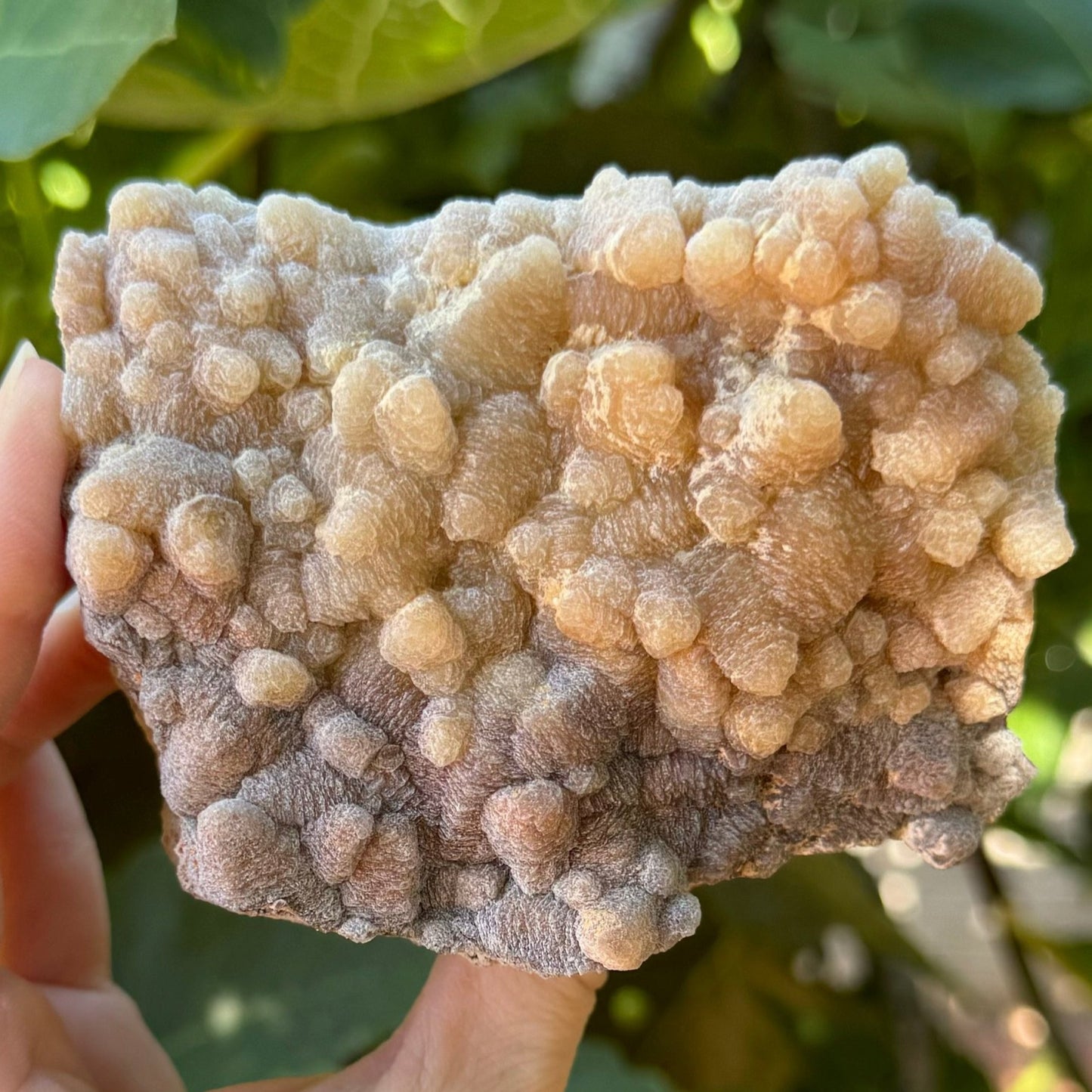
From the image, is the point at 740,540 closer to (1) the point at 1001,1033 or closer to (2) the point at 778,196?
(2) the point at 778,196

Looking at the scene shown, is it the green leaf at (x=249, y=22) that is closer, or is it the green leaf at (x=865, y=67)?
the green leaf at (x=249, y=22)

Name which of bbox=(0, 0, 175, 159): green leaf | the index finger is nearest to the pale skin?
the index finger

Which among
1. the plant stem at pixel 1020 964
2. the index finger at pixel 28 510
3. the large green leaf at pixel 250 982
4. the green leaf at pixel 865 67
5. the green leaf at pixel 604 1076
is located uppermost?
the green leaf at pixel 865 67

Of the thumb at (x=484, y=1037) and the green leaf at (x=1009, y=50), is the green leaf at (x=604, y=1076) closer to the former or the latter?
the thumb at (x=484, y=1037)

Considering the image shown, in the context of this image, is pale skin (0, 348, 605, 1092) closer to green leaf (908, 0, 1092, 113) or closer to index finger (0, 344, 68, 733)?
index finger (0, 344, 68, 733)

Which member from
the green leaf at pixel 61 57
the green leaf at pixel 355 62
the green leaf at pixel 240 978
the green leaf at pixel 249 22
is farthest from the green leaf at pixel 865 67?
the green leaf at pixel 240 978

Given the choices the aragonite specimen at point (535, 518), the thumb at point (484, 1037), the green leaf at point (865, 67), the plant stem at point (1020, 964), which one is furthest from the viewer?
the plant stem at point (1020, 964)

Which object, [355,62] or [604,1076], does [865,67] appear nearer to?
[355,62]
